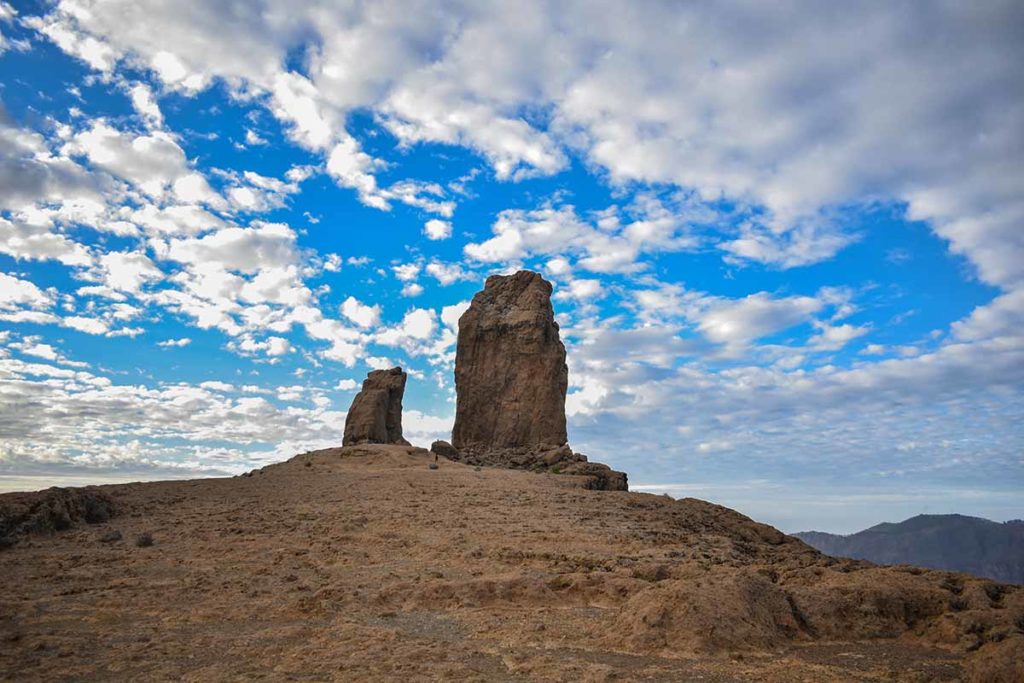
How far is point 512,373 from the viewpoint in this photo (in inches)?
1590

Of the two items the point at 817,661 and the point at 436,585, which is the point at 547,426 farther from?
the point at 817,661

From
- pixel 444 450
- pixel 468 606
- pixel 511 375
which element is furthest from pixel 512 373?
pixel 468 606

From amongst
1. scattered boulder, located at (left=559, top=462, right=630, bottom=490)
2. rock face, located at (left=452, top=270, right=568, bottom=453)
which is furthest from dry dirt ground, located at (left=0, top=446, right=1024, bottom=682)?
rock face, located at (left=452, top=270, right=568, bottom=453)

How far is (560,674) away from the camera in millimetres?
7000

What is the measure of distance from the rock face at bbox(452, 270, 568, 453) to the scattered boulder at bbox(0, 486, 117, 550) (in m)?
22.8

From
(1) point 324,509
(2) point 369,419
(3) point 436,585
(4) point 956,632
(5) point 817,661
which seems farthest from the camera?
(2) point 369,419

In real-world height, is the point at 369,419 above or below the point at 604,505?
above

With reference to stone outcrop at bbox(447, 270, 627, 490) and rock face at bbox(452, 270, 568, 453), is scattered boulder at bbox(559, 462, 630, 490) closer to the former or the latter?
stone outcrop at bbox(447, 270, 627, 490)

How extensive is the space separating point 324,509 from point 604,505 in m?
8.78

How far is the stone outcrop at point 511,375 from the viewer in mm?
39156

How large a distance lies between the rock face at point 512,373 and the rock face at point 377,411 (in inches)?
156

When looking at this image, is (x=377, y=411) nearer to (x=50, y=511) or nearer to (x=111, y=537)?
(x=50, y=511)

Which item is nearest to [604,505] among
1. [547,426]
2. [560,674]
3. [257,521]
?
[257,521]

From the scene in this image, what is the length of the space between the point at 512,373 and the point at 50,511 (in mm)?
26642
